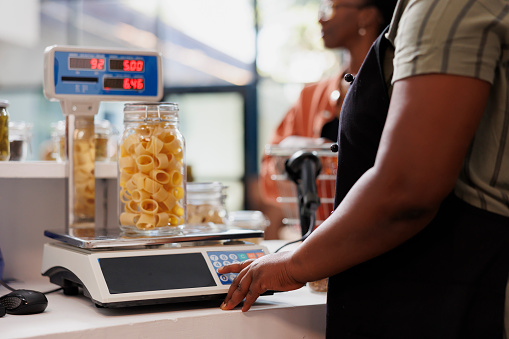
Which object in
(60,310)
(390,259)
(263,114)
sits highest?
(263,114)

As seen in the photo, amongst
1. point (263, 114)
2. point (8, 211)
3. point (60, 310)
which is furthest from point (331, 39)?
point (263, 114)

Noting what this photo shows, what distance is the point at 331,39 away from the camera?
233cm

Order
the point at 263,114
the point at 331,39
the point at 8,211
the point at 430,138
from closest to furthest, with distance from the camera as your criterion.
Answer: the point at 430,138
the point at 8,211
the point at 331,39
the point at 263,114

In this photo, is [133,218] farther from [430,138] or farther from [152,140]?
[430,138]

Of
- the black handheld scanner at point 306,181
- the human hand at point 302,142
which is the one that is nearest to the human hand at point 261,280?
the black handheld scanner at point 306,181

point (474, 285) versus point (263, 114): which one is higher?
point (263, 114)

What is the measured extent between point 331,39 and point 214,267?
150 centimetres

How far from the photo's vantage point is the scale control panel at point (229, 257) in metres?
0.99

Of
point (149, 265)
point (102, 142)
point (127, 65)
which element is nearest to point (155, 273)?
point (149, 265)

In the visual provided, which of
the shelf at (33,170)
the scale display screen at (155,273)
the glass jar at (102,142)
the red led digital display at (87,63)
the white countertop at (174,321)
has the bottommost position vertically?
the white countertop at (174,321)

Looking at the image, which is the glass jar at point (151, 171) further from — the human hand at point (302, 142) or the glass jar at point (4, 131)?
the human hand at point (302, 142)

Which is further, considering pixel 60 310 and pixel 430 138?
pixel 60 310

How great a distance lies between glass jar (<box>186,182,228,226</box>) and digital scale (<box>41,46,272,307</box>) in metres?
0.18

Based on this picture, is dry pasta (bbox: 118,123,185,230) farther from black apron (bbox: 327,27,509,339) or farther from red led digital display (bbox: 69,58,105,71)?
black apron (bbox: 327,27,509,339)
